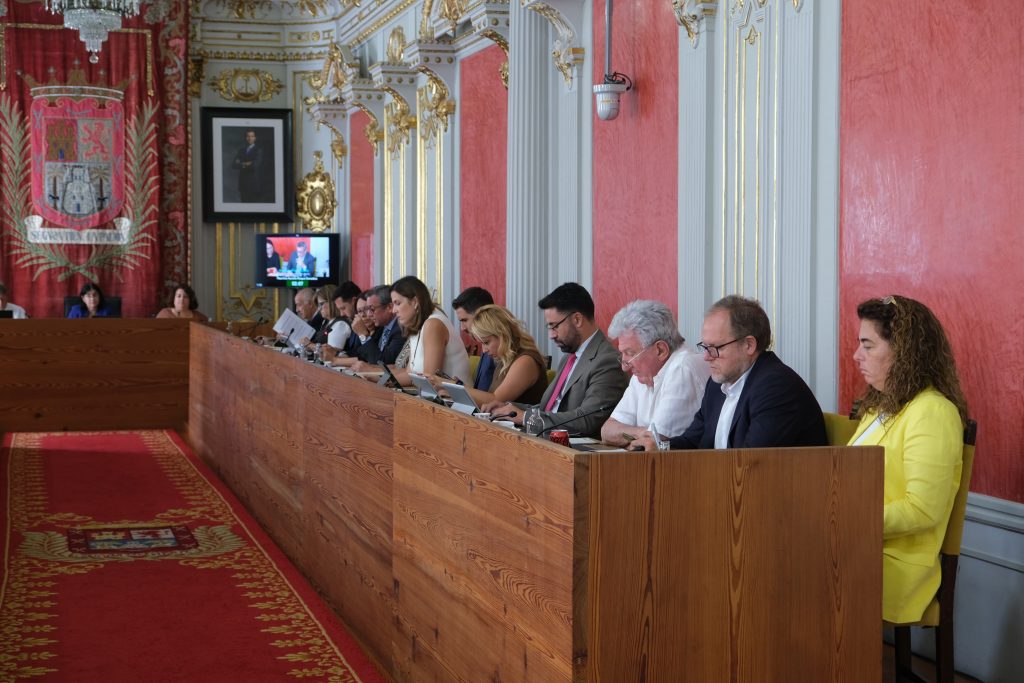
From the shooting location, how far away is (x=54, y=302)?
12984 mm

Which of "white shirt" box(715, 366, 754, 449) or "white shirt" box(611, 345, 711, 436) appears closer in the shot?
"white shirt" box(715, 366, 754, 449)

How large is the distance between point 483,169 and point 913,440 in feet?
20.1

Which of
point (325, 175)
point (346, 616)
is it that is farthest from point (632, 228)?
point (325, 175)

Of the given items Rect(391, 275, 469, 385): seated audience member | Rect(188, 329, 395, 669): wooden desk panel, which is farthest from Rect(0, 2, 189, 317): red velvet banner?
Rect(391, 275, 469, 385): seated audience member

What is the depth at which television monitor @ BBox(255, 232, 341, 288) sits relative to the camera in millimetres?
12977

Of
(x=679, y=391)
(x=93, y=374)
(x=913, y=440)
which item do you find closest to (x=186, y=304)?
(x=93, y=374)

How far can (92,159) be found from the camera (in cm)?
1308

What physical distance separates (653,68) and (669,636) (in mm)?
4210

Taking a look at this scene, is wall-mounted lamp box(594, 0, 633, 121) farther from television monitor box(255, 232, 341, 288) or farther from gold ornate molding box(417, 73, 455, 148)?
television monitor box(255, 232, 341, 288)

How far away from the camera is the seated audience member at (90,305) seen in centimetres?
1237

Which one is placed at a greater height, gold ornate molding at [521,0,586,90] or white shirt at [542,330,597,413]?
gold ornate molding at [521,0,586,90]

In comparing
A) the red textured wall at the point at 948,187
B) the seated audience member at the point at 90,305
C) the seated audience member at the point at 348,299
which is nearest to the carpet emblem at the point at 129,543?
the red textured wall at the point at 948,187

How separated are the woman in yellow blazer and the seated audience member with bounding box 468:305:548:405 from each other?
2.47 m

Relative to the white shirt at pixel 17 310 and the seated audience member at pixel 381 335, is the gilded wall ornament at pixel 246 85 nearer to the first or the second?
the white shirt at pixel 17 310
